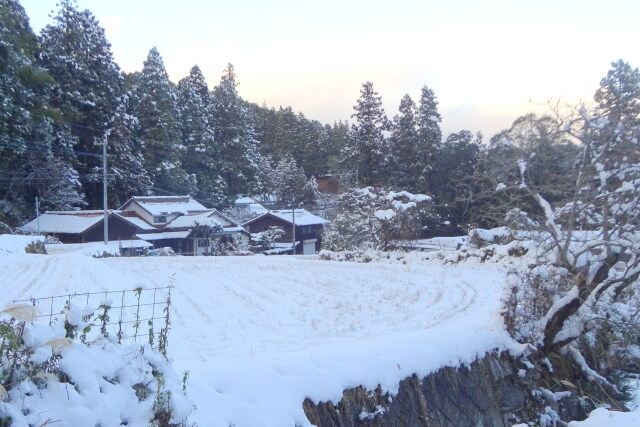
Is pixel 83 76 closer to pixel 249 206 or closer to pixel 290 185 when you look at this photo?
pixel 249 206

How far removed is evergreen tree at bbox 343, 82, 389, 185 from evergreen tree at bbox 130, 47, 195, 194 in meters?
12.1

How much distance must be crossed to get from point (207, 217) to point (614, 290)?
27.8m

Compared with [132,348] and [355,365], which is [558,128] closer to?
[355,365]

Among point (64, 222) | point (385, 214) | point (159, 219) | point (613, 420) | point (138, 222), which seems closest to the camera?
point (613, 420)

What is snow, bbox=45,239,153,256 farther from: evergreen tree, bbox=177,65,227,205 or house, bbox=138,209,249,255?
evergreen tree, bbox=177,65,227,205

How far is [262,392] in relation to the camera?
4227mm

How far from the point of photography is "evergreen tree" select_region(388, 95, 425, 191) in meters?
34.8

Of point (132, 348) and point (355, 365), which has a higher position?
point (132, 348)

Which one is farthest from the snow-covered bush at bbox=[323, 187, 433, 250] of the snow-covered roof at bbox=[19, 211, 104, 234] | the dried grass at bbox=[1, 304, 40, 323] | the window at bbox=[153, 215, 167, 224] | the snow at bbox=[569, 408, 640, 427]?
the dried grass at bbox=[1, 304, 40, 323]

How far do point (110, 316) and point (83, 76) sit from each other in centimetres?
2920

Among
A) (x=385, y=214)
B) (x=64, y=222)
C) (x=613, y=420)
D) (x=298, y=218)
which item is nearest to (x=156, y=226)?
(x=64, y=222)

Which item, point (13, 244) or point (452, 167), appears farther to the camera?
point (452, 167)

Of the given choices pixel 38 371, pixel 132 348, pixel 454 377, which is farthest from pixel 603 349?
pixel 38 371

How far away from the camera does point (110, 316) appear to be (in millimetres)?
6812
